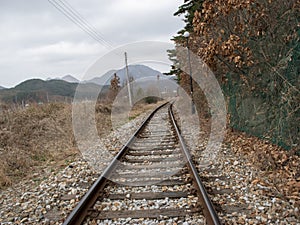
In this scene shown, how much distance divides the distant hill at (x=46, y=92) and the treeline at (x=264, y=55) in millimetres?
8212

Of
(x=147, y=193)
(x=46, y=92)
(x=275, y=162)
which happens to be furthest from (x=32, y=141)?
(x=46, y=92)

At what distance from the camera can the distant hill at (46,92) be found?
14619 millimetres

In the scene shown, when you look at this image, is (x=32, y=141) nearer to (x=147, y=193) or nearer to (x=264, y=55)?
(x=147, y=193)

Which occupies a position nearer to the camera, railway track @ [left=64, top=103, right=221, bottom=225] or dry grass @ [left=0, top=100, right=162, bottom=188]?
railway track @ [left=64, top=103, right=221, bottom=225]

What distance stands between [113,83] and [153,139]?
56.3 ft

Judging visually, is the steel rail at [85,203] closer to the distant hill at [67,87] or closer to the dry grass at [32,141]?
the dry grass at [32,141]

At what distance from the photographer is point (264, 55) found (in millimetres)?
5766

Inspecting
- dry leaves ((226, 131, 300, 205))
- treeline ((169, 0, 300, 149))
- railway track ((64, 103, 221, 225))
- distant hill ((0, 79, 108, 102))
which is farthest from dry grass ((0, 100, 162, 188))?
treeline ((169, 0, 300, 149))

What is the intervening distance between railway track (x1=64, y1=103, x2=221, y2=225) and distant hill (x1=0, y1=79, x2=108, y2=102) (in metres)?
8.52

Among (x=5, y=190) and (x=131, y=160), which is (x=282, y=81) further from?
(x=5, y=190)

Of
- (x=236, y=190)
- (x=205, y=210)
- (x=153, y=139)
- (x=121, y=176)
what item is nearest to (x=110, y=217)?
(x=205, y=210)

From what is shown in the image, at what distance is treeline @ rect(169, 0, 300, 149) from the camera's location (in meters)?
5.06

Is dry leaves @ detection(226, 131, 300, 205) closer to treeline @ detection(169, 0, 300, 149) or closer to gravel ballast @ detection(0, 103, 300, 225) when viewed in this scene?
gravel ballast @ detection(0, 103, 300, 225)

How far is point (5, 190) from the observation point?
191 inches
